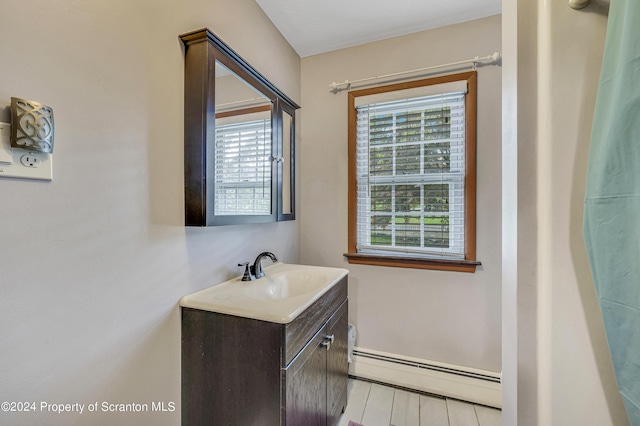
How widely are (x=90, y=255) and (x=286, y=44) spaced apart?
1.86m

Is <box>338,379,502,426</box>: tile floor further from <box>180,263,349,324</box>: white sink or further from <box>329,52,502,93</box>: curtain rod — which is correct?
<box>329,52,502,93</box>: curtain rod

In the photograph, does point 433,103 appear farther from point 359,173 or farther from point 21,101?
point 21,101

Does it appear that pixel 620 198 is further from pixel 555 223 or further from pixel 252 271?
pixel 252 271

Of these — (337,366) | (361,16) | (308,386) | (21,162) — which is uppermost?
(361,16)

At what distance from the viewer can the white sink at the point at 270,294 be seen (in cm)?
95

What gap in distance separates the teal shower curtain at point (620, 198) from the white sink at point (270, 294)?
31.7 inches

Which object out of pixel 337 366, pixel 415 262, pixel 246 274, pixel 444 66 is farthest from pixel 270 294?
pixel 444 66

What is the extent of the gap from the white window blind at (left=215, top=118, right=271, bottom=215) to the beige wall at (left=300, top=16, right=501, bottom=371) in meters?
0.63

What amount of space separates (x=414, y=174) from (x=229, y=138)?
1.27 m

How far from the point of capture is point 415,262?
1837 millimetres

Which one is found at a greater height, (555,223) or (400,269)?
(555,223)

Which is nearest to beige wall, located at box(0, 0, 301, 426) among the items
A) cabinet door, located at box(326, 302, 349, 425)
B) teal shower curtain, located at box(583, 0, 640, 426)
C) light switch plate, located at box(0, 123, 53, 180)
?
light switch plate, located at box(0, 123, 53, 180)

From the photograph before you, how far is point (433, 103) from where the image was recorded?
1.79 meters

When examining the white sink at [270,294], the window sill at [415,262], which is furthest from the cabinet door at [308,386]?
the window sill at [415,262]
